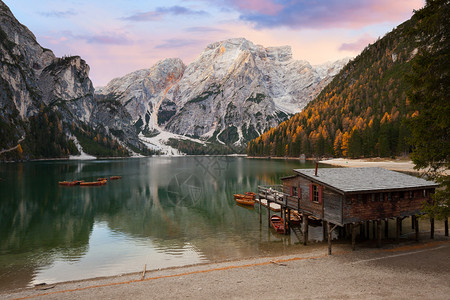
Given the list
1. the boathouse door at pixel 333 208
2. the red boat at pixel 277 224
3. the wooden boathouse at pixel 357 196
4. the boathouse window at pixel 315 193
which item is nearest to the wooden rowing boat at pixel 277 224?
the red boat at pixel 277 224

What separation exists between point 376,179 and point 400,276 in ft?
38.9

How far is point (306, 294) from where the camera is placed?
1694cm

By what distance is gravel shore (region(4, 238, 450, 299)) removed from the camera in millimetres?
17203

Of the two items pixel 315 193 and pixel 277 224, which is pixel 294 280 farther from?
pixel 277 224

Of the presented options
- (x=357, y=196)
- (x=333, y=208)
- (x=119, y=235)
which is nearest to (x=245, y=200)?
(x=119, y=235)

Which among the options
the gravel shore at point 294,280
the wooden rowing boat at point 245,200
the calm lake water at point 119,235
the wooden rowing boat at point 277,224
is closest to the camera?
the gravel shore at point 294,280

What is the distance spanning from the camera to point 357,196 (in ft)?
86.3

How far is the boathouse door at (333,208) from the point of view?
2615cm

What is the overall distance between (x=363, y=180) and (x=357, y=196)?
2.98 meters

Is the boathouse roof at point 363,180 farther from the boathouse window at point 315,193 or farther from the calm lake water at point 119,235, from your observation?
the calm lake water at point 119,235

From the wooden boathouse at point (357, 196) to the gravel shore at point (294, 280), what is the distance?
3.38m

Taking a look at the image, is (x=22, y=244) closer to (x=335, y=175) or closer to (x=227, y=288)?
(x=227, y=288)

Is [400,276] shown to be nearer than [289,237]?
Yes

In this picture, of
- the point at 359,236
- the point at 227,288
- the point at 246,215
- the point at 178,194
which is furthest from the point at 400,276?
the point at 178,194
